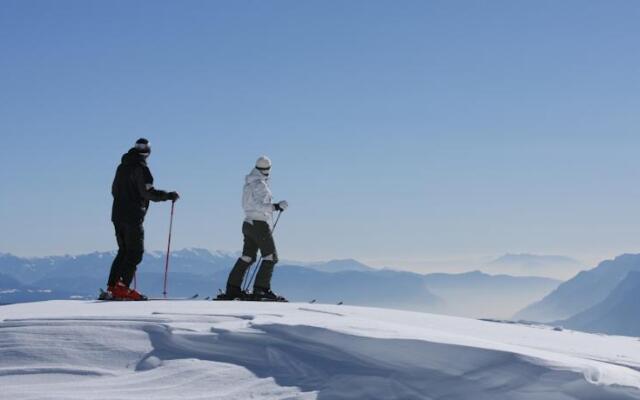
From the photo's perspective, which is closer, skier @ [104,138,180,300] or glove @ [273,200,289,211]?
skier @ [104,138,180,300]

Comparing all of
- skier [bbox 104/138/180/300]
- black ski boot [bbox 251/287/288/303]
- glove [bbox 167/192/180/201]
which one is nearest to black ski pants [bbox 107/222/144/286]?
skier [bbox 104/138/180/300]

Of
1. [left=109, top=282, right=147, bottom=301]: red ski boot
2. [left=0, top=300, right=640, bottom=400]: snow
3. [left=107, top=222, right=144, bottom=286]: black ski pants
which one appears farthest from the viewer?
[left=107, top=222, right=144, bottom=286]: black ski pants

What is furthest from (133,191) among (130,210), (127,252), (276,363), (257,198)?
(276,363)

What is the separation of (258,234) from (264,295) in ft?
4.04

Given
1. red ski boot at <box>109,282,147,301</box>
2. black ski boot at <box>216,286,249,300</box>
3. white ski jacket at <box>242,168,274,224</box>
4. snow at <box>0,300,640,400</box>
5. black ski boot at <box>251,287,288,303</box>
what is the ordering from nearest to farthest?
snow at <box>0,300,640,400</box> < red ski boot at <box>109,282,147,301</box> < white ski jacket at <box>242,168,274,224</box> < black ski boot at <box>251,287,288,303</box> < black ski boot at <box>216,286,249,300</box>

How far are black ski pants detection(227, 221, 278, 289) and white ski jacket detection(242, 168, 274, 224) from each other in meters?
0.14

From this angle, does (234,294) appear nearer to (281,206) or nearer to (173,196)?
(281,206)

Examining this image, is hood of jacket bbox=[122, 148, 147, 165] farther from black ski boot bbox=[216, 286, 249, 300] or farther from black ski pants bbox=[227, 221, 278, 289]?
black ski boot bbox=[216, 286, 249, 300]

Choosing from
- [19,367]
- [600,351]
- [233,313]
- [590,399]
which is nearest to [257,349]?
[233,313]

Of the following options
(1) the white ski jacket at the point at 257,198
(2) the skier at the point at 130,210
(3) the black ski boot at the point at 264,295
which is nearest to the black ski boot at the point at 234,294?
(3) the black ski boot at the point at 264,295

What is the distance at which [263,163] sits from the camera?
12.9 m

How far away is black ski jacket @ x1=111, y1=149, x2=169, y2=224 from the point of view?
38.9 ft

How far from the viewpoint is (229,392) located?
575 centimetres

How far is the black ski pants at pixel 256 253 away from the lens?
1294 cm
